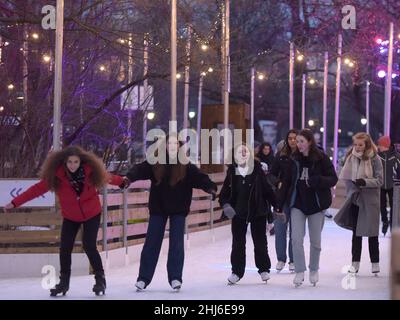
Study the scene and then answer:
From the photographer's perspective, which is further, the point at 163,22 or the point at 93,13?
the point at 163,22

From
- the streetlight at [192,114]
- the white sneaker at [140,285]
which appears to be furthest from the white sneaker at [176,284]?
the streetlight at [192,114]

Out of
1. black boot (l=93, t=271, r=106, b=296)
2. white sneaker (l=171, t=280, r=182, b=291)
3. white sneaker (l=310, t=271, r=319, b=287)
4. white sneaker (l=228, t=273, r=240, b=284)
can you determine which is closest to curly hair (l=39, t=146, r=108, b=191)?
black boot (l=93, t=271, r=106, b=296)

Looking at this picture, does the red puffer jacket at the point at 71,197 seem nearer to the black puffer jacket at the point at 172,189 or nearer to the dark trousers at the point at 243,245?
the black puffer jacket at the point at 172,189

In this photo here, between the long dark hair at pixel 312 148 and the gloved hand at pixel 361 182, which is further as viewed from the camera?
the gloved hand at pixel 361 182

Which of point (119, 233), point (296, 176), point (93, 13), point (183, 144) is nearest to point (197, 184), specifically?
point (183, 144)

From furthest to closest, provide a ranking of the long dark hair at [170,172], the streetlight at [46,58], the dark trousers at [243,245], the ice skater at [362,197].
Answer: the streetlight at [46,58]
the ice skater at [362,197]
the dark trousers at [243,245]
the long dark hair at [170,172]

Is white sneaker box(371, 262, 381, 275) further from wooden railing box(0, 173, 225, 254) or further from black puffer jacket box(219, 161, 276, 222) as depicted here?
wooden railing box(0, 173, 225, 254)

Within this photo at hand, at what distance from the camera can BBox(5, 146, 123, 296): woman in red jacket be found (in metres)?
9.54

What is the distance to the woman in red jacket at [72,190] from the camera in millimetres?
9539

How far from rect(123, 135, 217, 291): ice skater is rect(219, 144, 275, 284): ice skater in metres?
0.83

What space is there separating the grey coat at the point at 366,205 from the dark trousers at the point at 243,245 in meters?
1.04

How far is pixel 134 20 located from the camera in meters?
21.0

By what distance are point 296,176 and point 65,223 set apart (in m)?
2.65

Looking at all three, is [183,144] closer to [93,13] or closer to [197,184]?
[197,184]
